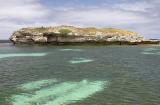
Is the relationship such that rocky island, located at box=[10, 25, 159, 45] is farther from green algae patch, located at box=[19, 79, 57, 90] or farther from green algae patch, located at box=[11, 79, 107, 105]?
green algae patch, located at box=[11, 79, 107, 105]

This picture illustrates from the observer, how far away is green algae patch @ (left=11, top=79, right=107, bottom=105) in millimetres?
25938

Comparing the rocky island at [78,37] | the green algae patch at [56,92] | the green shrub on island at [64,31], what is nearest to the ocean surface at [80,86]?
the green algae patch at [56,92]

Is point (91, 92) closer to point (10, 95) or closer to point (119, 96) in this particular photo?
point (119, 96)

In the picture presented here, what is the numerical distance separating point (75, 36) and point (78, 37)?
1.04m

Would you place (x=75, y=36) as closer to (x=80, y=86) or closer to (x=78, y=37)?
(x=78, y=37)

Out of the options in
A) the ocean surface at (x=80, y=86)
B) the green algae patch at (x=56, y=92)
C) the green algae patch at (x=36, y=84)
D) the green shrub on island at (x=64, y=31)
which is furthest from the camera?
the green shrub on island at (x=64, y=31)

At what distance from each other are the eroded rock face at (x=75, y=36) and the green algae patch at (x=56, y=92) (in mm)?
74638

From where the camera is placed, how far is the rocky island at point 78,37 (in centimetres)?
10944

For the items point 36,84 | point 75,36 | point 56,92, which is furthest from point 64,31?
point 56,92

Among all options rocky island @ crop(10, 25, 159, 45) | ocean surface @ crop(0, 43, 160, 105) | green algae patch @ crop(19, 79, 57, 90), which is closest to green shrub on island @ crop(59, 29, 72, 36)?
rocky island @ crop(10, 25, 159, 45)

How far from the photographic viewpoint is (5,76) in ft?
126

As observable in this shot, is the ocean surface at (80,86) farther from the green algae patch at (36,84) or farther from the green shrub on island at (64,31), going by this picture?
the green shrub on island at (64,31)

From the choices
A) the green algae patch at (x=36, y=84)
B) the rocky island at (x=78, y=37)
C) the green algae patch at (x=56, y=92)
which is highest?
the rocky island at (x=78, y=37)

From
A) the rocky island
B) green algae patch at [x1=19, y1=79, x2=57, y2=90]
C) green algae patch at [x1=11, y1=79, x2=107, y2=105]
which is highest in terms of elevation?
the rocky island
